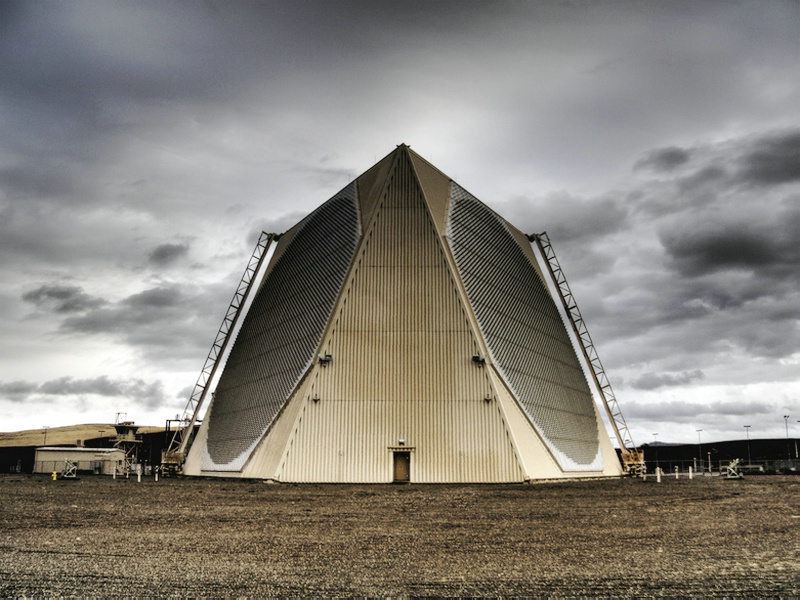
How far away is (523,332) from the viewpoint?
46000 millimetres

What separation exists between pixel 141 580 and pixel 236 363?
4332cm

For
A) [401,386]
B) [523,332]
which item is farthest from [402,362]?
[523,332]

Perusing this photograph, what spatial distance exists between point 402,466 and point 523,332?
12.9 meters

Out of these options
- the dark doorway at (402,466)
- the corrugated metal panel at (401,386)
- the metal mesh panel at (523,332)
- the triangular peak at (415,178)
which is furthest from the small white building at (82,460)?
the metal mesh panel at (523,332)

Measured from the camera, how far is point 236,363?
5334cm

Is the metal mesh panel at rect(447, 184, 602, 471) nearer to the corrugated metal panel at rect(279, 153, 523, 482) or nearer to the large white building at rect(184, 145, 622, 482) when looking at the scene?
the large white building at rect(184, 145, 622, 482)

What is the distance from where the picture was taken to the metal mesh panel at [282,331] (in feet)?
136

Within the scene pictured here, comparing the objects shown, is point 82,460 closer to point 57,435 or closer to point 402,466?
point 402,466

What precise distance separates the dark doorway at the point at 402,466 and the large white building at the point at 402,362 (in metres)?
0.09

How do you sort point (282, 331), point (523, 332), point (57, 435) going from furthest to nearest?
1. point (57, 435)
2. point (523, 332)
3. point (282, 331)

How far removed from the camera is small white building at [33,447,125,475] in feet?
221

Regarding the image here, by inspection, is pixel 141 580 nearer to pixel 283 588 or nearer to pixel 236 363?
pixel 283 588

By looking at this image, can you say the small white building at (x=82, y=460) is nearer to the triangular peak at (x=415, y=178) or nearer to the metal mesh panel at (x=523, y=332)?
the triangular peak at (x=415, y=178)

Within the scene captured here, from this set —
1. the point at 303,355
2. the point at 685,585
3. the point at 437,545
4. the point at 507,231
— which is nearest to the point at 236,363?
the point at 303,355
